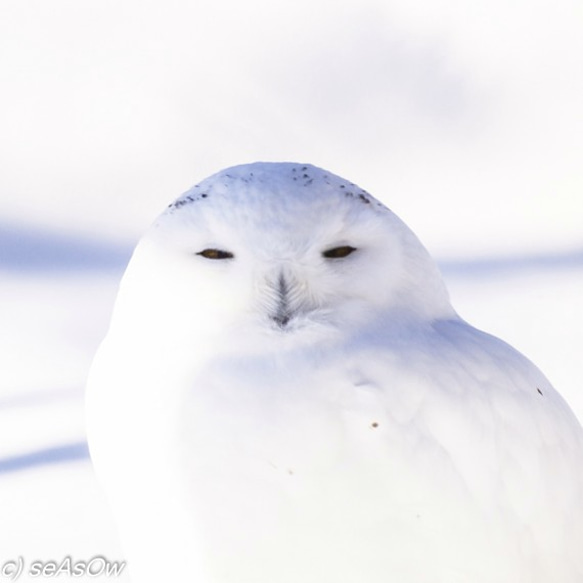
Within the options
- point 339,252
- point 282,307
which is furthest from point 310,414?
point 339,252

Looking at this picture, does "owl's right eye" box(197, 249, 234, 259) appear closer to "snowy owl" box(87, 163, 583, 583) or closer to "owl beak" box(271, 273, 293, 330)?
"snowy owl" box(87, 163, 583, 583)

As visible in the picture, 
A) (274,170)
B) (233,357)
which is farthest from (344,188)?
(233,357)

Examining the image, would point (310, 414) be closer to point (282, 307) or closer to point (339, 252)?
point (282, 307)

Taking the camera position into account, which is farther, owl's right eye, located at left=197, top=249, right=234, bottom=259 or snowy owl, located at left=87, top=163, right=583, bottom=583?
owl's right eye, located at left=197, top=249, right=234, bottom=259

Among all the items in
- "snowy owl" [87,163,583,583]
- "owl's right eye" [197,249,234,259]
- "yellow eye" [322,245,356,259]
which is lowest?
"snowy owl" [87,163,583,583]

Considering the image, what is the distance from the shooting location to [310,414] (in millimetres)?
1438

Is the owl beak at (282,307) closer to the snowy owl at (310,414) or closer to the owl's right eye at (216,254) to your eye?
the snowy owl at (310,414)

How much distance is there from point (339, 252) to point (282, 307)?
14cm

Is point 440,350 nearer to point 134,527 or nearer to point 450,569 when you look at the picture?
point 450,569

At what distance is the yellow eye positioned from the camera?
5.11 ft

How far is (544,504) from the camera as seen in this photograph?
163cm

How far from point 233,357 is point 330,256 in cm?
24

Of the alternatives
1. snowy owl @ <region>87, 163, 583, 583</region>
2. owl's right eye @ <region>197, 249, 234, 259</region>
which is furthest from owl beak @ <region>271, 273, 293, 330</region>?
owl's right eye @ <region>197, 249, 234, 259</region>

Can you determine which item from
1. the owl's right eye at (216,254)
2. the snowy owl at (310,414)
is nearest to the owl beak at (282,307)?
the snowy owl at (310,414)
